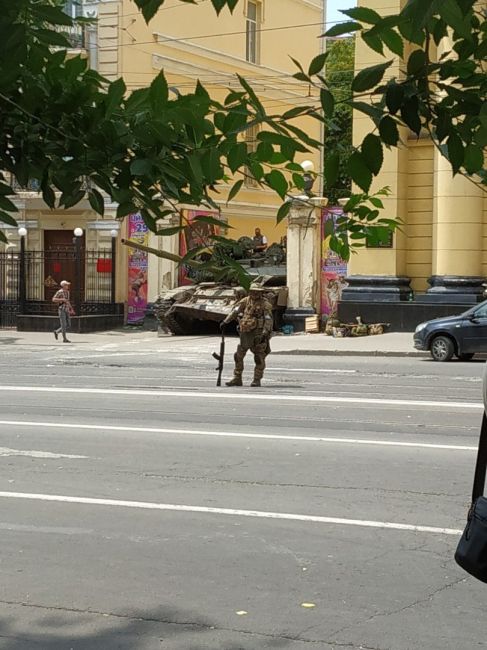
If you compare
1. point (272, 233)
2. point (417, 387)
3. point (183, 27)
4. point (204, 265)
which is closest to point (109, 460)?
point (204, 265)

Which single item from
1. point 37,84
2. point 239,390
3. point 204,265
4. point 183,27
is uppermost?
point 183,27

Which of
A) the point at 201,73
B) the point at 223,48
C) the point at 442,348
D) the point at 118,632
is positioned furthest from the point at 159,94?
the point at 223,48

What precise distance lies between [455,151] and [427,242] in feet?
84.5

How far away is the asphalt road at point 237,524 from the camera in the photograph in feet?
19.2

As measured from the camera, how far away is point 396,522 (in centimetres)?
791

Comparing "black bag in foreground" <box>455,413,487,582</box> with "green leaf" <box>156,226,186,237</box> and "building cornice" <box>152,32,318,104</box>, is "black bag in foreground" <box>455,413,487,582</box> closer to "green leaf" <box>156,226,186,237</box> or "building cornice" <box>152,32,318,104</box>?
"green leaf" <box>156,226,186,237</box>

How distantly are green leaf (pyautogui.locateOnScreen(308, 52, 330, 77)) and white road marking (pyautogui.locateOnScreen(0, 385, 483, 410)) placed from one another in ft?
32.1

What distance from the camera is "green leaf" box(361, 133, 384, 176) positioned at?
191 inches

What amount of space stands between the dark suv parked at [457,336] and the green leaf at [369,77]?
703 inches

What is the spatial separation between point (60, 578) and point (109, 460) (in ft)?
12.5

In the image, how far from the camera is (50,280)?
119 ft

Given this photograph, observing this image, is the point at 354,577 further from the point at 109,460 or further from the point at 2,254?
the point at 2,254

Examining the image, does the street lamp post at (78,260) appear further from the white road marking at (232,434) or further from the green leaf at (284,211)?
the green leaf at (284,211)

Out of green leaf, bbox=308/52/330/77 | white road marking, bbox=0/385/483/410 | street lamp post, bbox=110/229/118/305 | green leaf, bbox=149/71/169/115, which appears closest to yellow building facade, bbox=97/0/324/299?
street lamp post, bbox=110/229/118/305
